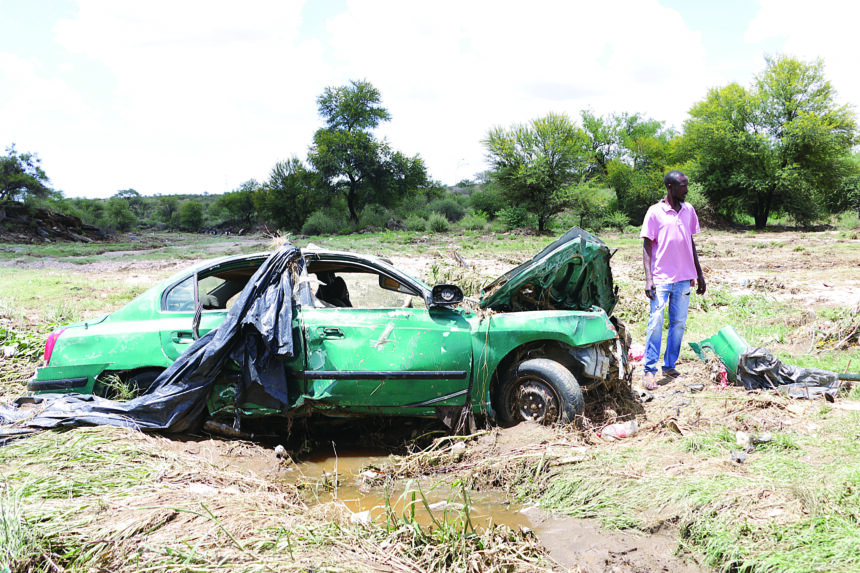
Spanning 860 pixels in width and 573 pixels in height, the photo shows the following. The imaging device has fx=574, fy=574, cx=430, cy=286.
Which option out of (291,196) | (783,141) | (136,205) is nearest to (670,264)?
(783,141)

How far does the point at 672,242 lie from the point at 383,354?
3.27 meters

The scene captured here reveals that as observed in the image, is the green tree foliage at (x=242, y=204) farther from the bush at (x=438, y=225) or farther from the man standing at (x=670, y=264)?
the man standing at (x=670, y=264)

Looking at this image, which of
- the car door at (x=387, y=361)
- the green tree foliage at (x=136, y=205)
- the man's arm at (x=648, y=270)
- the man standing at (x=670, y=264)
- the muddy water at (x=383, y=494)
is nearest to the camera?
the muddy water at (x=383, y=494)

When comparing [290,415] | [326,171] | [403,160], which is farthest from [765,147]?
[290,415]

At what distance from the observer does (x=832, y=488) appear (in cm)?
315

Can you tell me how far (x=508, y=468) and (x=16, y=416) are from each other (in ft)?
11.7

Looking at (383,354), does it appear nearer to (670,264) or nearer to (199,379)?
(199,379)

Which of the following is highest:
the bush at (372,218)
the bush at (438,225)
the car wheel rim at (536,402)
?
the bush at (372,218)

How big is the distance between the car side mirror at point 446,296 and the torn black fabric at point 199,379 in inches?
43.7

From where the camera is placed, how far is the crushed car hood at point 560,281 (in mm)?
4844

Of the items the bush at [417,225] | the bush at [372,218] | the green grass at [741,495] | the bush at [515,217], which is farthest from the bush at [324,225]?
the green grass at [741,495]

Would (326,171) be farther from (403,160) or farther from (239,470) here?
(239,470)

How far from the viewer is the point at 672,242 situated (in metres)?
5.77

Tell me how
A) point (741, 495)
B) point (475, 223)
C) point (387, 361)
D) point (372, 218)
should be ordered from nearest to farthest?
point (741, 495) < point (387, 361) < point (475, 223) < point (372, 218)
